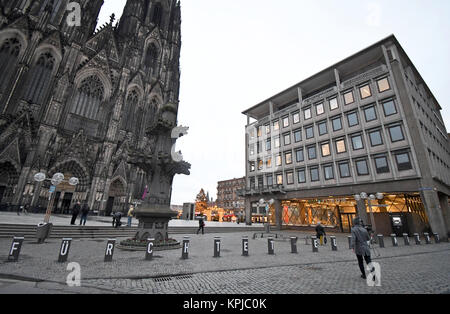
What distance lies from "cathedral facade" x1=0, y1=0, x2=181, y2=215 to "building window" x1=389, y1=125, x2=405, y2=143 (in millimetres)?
24716

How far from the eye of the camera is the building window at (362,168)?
22328 mm

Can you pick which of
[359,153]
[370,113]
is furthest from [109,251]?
[370,113]

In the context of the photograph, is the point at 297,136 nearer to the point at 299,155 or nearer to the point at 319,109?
the point at 299,155

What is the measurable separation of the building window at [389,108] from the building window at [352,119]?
2821 millimetres

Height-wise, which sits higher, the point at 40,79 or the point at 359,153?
the point at 40,79

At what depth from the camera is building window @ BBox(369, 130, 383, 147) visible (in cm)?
2195

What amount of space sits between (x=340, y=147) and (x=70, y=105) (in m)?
38.9

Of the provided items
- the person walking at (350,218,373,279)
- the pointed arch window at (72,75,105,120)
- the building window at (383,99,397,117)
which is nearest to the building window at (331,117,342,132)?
the building window at (383,99,397,117)

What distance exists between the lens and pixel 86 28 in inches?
1302

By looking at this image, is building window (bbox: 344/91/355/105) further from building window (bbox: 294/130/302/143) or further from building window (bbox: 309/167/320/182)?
building window (bbox: 309/167/320/182)

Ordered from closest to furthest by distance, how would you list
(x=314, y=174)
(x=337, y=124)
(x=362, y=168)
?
(x=362, y=168)
(x=337, y=124)
(x=314, y=174)

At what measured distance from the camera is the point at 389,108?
21953 mm
